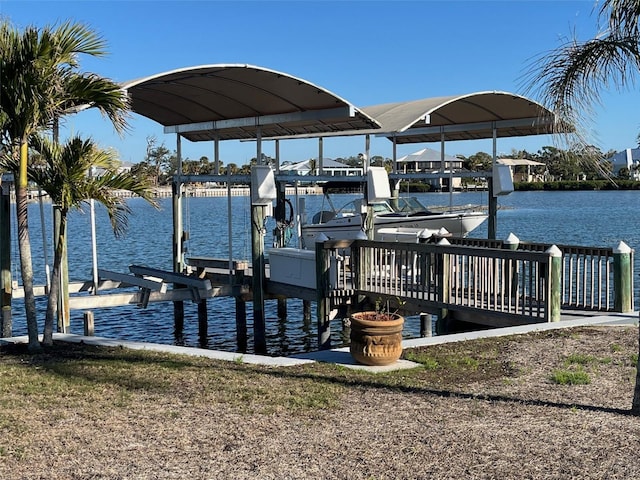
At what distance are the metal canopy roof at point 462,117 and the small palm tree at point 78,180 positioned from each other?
8931mm

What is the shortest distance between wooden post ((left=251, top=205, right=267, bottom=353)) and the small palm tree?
18.1ft

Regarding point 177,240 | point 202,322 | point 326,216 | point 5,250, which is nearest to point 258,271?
point 202,322

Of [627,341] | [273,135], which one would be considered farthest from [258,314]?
[627,341]

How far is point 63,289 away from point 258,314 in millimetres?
4356

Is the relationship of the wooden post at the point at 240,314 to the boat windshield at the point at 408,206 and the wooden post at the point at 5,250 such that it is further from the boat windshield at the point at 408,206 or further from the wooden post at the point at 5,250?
the boat windshield at the point at 408,206

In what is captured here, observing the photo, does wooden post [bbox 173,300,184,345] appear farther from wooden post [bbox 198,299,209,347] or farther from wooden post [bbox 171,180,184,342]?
wooden post [bbox 198,299,209,347]

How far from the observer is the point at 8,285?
14445mm

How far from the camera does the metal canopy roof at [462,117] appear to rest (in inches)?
759

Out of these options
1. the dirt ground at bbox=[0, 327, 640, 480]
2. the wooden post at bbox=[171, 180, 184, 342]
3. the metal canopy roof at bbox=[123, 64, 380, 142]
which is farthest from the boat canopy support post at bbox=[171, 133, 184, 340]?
the dirt ground at bbox=[0, 327, 640, 480]

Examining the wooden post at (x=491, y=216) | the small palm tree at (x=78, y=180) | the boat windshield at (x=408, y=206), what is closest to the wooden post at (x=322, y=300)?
the small palm tree at (x=78, y=180)

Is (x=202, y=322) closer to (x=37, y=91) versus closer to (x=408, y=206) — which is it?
(x=408, y=206)

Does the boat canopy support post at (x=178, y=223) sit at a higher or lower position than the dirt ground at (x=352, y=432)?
higher

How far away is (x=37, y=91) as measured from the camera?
32.5 feet

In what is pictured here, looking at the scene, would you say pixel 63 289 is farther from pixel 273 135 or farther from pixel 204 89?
pixel 273 135
